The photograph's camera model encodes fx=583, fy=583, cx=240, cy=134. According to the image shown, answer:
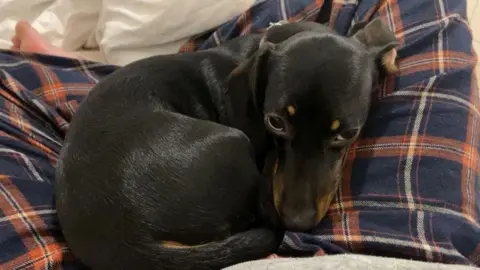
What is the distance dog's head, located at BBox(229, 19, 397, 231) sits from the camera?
4.58 feet

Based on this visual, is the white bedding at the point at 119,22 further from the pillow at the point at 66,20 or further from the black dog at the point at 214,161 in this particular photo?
the black dog at the point at 214,161

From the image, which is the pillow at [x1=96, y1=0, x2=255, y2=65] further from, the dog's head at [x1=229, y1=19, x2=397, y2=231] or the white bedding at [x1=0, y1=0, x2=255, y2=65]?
the dog's head at [x1=229, y1=19, x2=397, y2=231]

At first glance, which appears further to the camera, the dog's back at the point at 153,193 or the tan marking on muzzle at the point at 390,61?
the tan marking on muzzle at the point at 390,61

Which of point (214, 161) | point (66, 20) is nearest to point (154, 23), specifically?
point (66, 20)

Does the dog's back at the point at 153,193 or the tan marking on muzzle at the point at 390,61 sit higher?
the tan marking on muzzle at the point at 390,61

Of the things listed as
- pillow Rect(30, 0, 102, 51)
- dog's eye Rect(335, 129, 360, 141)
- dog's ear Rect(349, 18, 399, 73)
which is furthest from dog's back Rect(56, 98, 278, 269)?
pillow Rect(30, 0, 102, 51)

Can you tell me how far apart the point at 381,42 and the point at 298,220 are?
1.79 feet

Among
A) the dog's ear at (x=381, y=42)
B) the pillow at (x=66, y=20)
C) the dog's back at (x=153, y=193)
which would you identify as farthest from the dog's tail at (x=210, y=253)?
the pillow at (x=66, y=20)

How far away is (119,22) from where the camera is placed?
215cm

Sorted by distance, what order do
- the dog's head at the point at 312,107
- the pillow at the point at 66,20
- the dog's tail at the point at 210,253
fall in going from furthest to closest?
the pillow at the point at 66,20
the dog's head at the point at 312,107
the dog's tail at the point at 210,253

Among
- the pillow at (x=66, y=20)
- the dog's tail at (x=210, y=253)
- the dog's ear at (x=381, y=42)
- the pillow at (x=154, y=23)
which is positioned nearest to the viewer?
the dog's tail at (x=210, y=253)

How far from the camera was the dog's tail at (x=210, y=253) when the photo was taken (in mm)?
1291

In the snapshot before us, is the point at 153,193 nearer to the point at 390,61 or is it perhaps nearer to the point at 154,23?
the point at 390,61

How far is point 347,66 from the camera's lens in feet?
4.69
